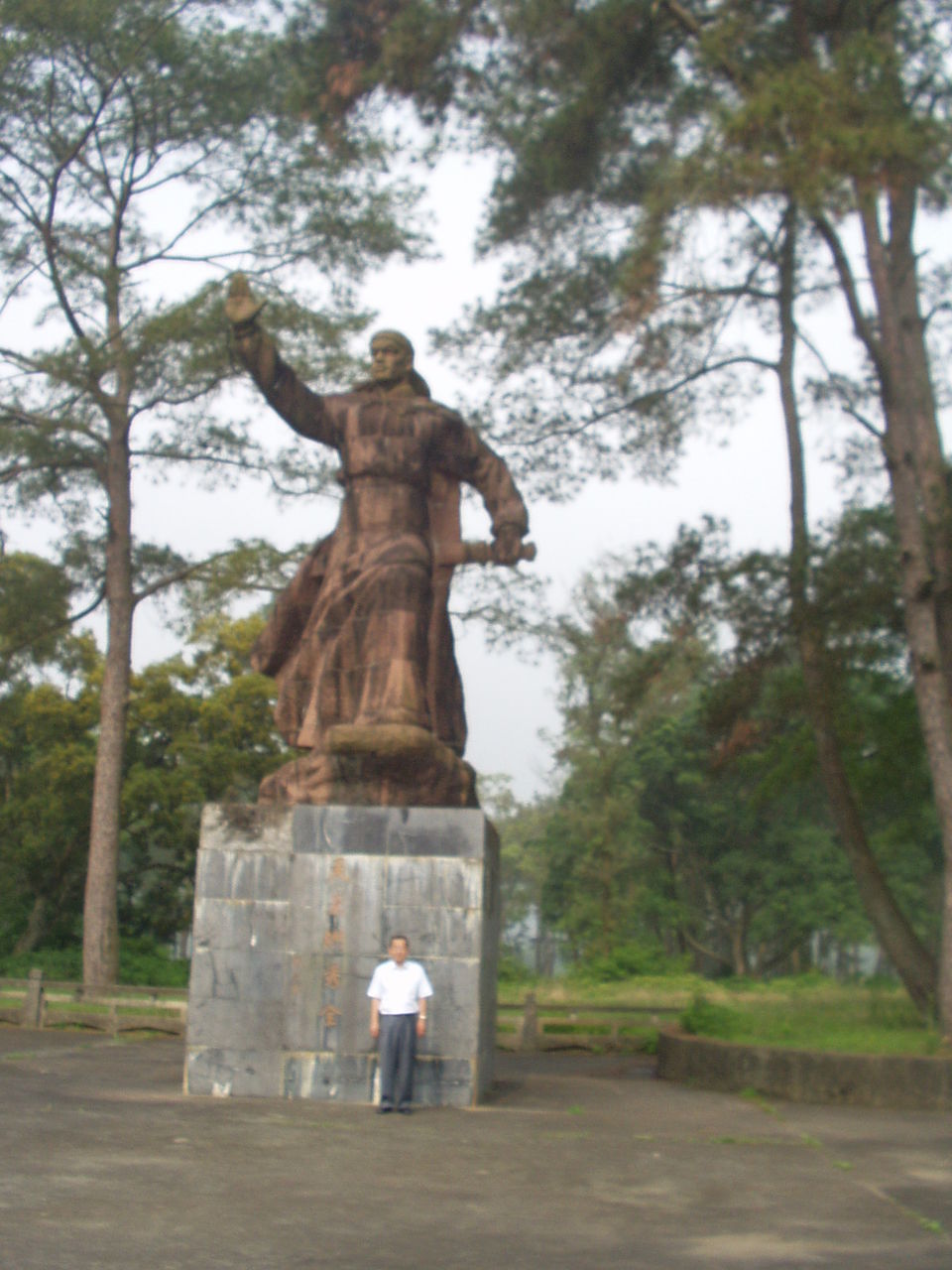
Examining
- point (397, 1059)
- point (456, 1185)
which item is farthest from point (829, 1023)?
point (456, 1185)

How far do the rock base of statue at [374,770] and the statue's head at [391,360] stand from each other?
2.47 metres

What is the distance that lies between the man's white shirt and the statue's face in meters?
3.91

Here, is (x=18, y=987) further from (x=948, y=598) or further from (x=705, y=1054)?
(x=948, y=598)

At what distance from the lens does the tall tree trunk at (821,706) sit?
38.2 ft

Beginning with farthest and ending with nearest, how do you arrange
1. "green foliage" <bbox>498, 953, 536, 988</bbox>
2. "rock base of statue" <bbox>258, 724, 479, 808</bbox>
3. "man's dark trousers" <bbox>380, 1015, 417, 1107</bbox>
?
1. "green foliage" <bbox>498, 953, 536, 988</bbox>
2. "rock base of statue" <bbox>258, 724, 479, 808</bbox>
3. "man's dark trousers" <bbox>380, 1015, 417, 1107</bbox>

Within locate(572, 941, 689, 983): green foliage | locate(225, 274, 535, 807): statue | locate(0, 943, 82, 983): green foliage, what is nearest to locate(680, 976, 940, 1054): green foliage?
locate(225, 274, 535, 807): statue

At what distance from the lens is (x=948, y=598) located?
1089 centimetres

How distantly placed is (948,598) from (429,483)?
14.1 feet

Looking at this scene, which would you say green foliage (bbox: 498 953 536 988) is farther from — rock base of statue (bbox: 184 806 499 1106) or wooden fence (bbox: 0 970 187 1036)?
rock base of statue (bbox: 184 806 499 1106)

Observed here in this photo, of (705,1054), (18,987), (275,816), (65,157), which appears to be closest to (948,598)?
(705,1054)

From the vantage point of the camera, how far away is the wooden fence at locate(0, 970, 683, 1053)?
48.7ft

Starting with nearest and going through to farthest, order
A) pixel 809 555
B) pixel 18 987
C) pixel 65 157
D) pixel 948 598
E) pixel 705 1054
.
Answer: pixel 705 1054
pixel 948 598
pixel 809 555
pixel 18 987
pixel 65 157

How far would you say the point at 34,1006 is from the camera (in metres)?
15.4

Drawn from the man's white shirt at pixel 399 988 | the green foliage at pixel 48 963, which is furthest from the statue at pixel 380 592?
the green foliage at pixel 48 963
